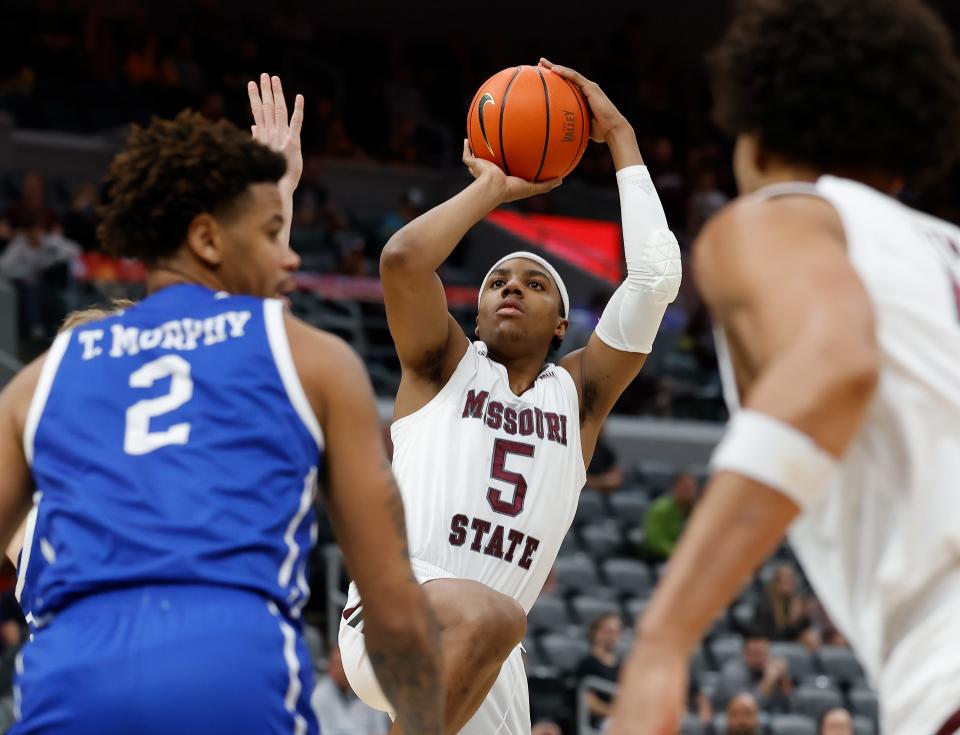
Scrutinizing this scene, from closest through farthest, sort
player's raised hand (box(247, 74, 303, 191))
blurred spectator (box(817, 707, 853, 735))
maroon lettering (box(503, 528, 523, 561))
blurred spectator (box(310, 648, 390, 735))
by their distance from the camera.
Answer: player's raised hand (box(247, 74, 303, 191)) < maroon lettering (box(503, 528, 523, 561)) < blurred spectator (box(310, 648, 390, 735)) < blurred spectator (box(817, 707, 853, 735))

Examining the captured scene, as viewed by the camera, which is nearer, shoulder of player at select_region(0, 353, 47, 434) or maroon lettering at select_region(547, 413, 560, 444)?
shoulder of player at select_region(0, 353, 47, 434)

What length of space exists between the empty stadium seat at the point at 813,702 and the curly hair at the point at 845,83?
387 inches

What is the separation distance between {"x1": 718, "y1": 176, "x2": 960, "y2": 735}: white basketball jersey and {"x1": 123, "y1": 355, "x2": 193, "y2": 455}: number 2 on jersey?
1.10 m

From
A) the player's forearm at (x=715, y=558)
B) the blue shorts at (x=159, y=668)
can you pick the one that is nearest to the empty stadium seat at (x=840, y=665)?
the blue shorts at (x=159, y=668)

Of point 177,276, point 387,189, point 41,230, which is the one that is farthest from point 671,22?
point 177,276

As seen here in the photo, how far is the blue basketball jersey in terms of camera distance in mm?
2676

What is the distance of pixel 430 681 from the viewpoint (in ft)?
9.94

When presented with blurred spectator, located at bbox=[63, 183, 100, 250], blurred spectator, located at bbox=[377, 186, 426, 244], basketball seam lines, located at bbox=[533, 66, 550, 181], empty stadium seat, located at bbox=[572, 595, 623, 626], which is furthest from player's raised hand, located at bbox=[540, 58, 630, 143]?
blurred spectator, located at bbox=[377, 186, 426, 244]

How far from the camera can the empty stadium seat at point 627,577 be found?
13.2 m

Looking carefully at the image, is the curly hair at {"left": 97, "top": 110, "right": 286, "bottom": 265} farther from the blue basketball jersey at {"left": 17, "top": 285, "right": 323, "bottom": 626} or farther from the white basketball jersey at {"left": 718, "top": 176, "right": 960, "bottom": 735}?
the white basketball jersey at {"left": 718, "top": 176, "right": 960, "bottom": 735}

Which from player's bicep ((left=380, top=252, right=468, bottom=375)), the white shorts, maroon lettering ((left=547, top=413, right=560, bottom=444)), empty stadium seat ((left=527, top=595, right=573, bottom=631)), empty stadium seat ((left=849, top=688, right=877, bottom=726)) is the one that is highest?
player's bicep ((left=380, top=252, right=468, bottom=375))

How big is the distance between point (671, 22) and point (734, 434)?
884 inches

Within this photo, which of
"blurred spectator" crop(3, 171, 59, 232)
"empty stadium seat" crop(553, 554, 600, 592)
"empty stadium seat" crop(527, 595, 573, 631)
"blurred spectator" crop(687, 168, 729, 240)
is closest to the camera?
"empty stadium seat" crop(527, 595, 573, 631)

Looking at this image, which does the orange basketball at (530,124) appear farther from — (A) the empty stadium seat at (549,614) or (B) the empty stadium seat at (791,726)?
(A) the empty stadium seat at (549,614)
